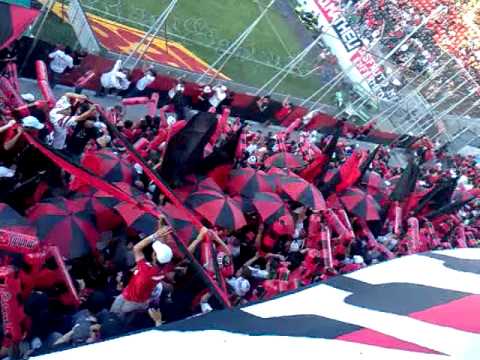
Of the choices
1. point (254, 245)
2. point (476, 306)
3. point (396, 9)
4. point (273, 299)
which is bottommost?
point (254, 245)

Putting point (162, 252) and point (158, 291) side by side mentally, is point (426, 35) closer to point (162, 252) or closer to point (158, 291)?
point (158, 291)

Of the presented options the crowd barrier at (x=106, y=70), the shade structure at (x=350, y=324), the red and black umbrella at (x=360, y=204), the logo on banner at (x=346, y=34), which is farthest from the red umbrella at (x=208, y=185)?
the logo on banner at (x=346, y=34)

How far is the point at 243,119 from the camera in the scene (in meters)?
16.5

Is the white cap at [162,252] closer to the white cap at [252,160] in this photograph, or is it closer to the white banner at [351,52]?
the white cap at [252,160]

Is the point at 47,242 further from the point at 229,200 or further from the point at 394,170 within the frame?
the point at 394,170

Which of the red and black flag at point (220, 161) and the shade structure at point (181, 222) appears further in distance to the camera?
the red and black flag at point (220, 161)

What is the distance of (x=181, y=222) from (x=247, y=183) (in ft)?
8.29

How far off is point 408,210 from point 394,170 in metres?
4.85

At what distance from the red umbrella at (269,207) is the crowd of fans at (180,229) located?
20 mm

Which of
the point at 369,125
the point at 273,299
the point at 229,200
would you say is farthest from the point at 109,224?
the point at 369,125

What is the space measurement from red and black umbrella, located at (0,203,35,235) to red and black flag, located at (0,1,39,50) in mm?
4128

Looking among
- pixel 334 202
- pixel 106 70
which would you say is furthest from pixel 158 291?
pixel 106 70

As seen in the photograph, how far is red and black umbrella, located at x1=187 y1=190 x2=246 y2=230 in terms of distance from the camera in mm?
8094

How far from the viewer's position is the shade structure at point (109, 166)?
25.8 feet
